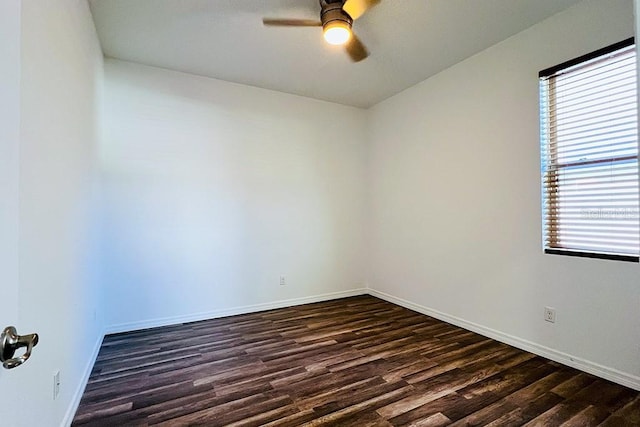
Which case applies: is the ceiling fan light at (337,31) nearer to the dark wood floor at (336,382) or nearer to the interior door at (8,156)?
the interior door at (8,156)

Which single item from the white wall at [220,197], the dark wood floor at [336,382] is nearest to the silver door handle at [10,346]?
the dark wood floor at [336,382]

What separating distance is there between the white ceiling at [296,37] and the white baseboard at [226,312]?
2.72 meters

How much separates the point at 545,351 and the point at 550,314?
0.31 metres

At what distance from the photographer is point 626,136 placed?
6.93ft

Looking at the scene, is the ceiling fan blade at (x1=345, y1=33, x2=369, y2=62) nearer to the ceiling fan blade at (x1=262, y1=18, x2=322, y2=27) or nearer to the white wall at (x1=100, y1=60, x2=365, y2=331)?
the ceiling fan blade at (x1=262, y1=18, x2=322, y2=27)

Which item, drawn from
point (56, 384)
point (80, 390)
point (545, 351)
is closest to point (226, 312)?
point (80, 390)

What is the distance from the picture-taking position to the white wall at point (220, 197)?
3.19m

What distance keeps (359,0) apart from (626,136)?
204 centimetres

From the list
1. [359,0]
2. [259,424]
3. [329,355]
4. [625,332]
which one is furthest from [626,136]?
[259,424]

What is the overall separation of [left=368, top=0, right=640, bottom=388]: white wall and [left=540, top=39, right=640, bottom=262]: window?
3.6 inches

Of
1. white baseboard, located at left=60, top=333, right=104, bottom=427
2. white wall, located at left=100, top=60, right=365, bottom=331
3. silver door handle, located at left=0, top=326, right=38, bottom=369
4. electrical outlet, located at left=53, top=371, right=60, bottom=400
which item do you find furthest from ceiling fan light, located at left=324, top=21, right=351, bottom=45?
white baseboard, located at left=60, top=333, right=104, bottom=427

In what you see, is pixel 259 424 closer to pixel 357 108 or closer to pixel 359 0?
pixel 359 0

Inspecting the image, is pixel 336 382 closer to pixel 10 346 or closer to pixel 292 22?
pixel 10 346

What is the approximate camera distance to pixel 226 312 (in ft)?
11.9
